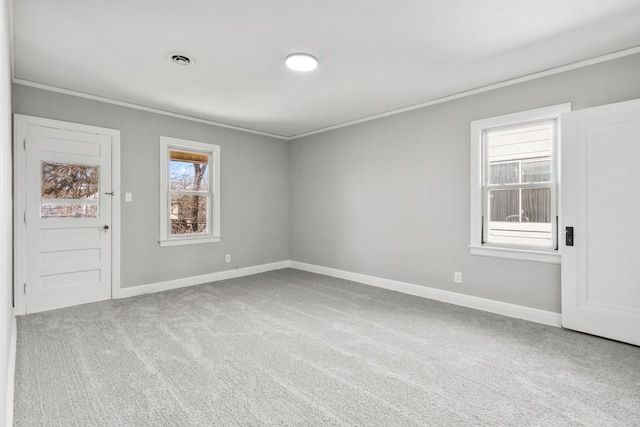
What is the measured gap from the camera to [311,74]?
10.9 feet

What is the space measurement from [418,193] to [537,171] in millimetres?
1324

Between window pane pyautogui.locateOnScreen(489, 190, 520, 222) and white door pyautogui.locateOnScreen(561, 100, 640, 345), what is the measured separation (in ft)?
1.61

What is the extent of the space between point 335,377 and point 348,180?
3.36 m

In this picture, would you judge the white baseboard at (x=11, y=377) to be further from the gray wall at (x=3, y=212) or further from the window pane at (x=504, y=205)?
the window pane at (x=504, y=205)

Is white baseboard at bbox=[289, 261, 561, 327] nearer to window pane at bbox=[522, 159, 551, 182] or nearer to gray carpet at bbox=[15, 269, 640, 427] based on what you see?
gray carpet at bbox=[15, 269, 640, 427]

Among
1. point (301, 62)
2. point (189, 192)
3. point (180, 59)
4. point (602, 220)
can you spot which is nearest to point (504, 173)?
point (602, 220)

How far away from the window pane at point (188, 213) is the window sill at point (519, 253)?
377 centimetres

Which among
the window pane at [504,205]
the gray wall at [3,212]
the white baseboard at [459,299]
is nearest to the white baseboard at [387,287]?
the white baseboard at [459,299]

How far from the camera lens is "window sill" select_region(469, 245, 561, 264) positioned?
3.27 m

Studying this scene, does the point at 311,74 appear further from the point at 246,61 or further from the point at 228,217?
the point at 228,217

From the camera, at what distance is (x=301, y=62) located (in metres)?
2.99

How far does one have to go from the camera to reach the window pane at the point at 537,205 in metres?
3.37

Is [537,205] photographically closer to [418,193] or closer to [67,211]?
[418,193]

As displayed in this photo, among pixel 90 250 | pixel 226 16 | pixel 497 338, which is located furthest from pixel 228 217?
pixel 497 338
